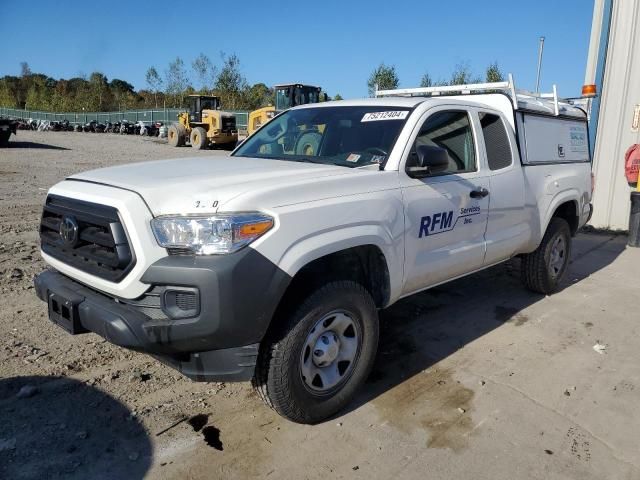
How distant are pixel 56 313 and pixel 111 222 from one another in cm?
76

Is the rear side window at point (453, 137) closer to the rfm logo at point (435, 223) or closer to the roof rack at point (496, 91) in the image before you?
the rfm logo at point (435, 223)

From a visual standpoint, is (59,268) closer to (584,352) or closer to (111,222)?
(111,222)

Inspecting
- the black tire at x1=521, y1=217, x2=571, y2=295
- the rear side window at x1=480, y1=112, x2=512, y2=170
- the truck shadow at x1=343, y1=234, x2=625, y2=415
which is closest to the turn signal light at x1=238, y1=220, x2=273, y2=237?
the truck shadow at x1=343, y1=234, x2=625, y2=415

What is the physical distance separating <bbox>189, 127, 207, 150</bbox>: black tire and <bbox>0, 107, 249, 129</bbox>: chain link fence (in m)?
10.6

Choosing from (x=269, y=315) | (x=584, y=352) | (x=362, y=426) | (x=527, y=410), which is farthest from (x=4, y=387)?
(x=584, y=352)

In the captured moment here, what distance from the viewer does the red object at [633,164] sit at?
9055 millimetres

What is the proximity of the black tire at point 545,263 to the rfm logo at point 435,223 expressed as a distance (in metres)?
2.08

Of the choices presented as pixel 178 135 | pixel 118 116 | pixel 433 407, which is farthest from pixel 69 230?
pixel 118 116

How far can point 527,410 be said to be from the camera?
10.9 ft

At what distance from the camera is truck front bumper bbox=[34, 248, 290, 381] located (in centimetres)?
247

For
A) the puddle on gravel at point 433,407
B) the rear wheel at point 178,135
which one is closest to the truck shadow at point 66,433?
the puddle on gravel at point 433,407

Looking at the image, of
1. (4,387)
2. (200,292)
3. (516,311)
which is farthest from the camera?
(516,311)

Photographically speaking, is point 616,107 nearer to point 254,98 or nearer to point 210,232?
point 210,232

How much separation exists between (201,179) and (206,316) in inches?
33.2
